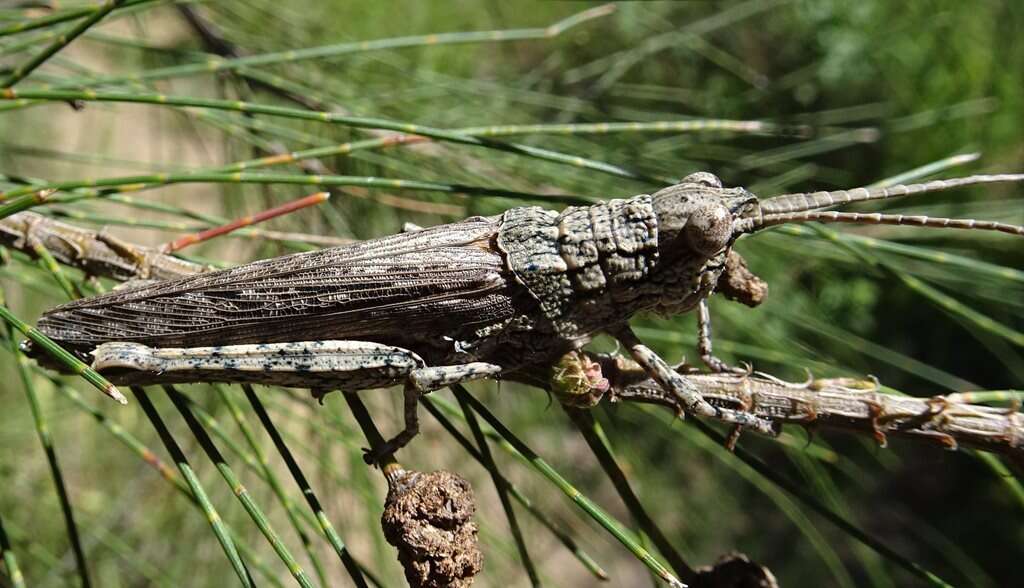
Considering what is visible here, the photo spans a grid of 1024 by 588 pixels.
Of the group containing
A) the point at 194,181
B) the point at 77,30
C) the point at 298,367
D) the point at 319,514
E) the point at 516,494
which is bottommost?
the point at 516,494

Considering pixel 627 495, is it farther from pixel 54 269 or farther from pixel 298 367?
pixel 54 269

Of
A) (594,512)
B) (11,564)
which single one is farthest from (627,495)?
(11,564)

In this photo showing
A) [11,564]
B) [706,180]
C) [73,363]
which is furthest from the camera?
[706,180]

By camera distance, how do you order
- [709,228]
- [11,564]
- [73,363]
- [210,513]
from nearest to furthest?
[73,363] < [210,513] < [11,564] < [709,228]

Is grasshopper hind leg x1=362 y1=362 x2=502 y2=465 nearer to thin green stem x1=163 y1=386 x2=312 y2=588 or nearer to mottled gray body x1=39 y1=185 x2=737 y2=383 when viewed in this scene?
mottled gray body x1=39 y1=185 x2=737 y2=383

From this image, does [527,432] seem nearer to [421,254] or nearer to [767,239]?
[767,239]

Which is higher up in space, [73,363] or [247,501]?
[73,363]
